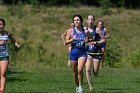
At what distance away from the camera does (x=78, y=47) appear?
16.6 meters

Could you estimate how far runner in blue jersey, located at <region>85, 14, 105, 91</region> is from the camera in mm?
17531

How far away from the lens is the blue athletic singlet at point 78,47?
54.1 ft

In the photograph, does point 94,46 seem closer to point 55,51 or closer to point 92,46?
point 92,46

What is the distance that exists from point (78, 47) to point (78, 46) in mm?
31

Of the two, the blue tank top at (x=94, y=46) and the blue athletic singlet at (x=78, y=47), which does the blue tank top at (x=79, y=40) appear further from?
the blue tank top at (x=94, y=46)

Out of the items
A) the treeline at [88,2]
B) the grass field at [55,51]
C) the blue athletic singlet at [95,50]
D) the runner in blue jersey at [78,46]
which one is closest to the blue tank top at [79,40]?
the runner in blue jersey at [78,46]

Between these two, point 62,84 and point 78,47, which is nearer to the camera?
point 78,47

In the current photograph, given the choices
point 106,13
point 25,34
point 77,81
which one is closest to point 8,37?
point 77,81

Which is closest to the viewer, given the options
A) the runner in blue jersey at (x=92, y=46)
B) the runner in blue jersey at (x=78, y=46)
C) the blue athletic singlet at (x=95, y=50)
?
the runner in blue jersey at (x=78, y=46)

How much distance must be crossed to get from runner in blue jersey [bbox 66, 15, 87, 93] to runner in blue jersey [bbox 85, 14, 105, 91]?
41 cm

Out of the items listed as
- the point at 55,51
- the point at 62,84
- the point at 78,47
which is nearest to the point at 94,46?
the point at 78,47

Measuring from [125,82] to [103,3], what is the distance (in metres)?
41.6

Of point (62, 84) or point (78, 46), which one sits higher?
point (78, 46)

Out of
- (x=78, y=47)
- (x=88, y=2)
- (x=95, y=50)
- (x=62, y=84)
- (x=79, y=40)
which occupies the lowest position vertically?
(x=62, y=84)
